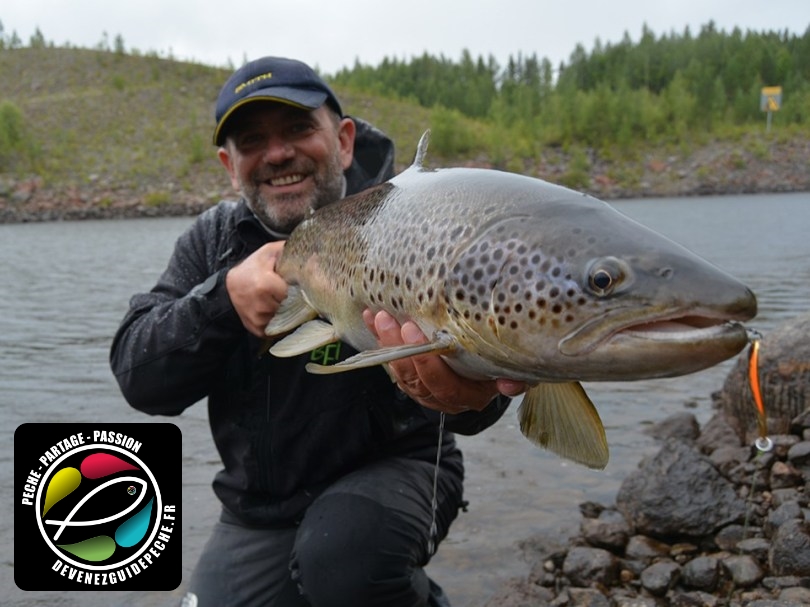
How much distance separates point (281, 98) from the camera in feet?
9.80

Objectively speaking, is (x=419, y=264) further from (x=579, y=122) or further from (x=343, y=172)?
(x=579, y=122)

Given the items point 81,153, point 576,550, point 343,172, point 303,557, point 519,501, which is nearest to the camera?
point 303,557

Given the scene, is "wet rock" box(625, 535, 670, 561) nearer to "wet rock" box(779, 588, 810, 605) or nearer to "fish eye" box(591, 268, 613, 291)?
"wet rock" box(779, 588, 810, 605)

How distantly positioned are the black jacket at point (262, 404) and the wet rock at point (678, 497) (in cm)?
149

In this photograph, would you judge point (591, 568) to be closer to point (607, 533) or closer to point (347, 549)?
point (607, 533)

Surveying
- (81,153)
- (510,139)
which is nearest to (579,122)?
(510,139)

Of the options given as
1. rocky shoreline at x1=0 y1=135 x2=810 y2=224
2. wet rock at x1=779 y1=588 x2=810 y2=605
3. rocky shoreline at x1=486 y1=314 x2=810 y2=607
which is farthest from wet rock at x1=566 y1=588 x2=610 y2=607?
rocky shoreline at x1=0 y1=135 x2=810 y2=224

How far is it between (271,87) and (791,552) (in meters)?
2.91

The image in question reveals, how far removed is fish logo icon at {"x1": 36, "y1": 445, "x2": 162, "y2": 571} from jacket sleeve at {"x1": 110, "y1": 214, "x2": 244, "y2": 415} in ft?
0.83

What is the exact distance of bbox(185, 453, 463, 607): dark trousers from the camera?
106 inches

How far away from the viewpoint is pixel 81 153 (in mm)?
47719

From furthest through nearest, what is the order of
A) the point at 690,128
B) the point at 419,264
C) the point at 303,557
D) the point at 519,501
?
the point at 690,128
the point at 519,501
the point at 303,557
the point at 419,264

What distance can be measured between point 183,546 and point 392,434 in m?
1.99

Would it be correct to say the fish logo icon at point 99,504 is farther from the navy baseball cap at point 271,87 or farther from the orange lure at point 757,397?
the orange lure at point 757,397
